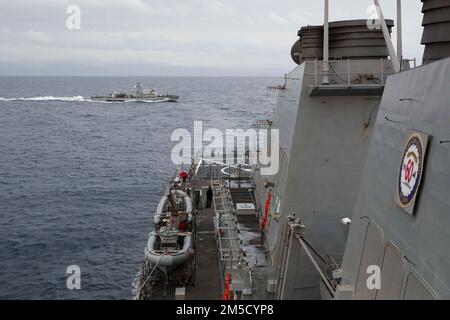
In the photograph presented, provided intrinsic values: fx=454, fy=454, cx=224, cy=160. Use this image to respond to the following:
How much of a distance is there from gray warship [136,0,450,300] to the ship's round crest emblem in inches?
0.8

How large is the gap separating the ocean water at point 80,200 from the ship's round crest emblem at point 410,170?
76.9 ft

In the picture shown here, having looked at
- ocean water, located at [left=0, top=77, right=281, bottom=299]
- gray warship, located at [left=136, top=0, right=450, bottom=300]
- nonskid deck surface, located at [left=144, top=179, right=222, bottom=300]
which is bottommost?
ocean water, located at [left=0, top=77, right=281, bottom=299]

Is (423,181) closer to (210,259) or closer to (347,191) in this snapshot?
(347,191)

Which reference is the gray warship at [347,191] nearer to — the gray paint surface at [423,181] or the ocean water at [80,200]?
the gray paint surface at [423,181]

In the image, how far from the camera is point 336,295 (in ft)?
32.9

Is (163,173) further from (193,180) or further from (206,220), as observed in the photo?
(206,220)

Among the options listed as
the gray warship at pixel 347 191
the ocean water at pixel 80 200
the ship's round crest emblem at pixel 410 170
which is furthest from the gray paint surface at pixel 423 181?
the ocean water at pixel 80 200

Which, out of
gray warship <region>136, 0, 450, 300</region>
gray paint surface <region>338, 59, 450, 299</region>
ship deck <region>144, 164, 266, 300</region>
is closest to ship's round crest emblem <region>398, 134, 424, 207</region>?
gray warship <region>136, 0, 450, 300</region>

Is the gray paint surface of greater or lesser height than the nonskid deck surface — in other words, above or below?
above

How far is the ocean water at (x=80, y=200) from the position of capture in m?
30.5

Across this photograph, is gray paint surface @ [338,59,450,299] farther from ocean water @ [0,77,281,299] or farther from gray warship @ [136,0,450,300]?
ocean water @ [0,77,281,299]

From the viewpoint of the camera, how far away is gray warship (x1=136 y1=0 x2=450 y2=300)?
6.80 metres

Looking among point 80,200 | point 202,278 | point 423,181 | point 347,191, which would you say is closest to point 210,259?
point 202,278

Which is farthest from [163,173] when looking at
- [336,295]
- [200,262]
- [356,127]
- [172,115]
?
[172,115]
